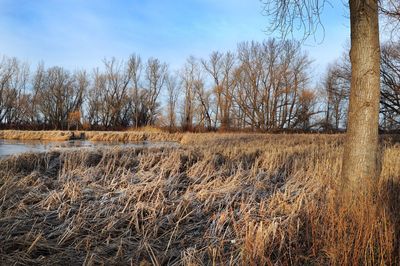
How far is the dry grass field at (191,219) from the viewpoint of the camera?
3.15 m

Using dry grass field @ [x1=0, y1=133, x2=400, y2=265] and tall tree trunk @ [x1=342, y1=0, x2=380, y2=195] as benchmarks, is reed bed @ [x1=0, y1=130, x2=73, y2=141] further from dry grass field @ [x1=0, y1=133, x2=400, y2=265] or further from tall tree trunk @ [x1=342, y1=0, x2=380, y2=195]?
tall tree trunk @ [x1=342, y1=0, x2=380, y2=195]

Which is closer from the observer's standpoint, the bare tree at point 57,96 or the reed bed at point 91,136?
the reed bed at point 91,136

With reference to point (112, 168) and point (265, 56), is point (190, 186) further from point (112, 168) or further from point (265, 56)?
point (265, 56)

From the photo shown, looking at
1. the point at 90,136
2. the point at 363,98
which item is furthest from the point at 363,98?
the point at 90,136

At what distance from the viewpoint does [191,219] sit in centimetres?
457

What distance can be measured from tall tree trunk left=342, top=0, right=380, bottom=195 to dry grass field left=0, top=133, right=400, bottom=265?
0.33 m

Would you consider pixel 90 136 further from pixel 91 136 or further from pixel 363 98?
pixel 363 98

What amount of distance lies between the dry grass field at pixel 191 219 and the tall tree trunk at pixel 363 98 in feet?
1.08

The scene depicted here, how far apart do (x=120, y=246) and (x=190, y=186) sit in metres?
2.48

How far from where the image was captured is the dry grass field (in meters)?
3.15

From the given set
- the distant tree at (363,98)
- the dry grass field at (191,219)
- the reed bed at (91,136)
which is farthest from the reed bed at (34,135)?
the distant tree at (363,98)

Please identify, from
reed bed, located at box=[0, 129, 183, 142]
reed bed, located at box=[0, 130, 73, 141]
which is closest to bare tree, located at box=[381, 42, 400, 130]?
reed bed, located at box=[0, 129, 183, 142]

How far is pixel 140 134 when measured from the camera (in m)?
27.9

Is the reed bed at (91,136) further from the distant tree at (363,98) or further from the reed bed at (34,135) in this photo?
the distant tree at (363,98)
